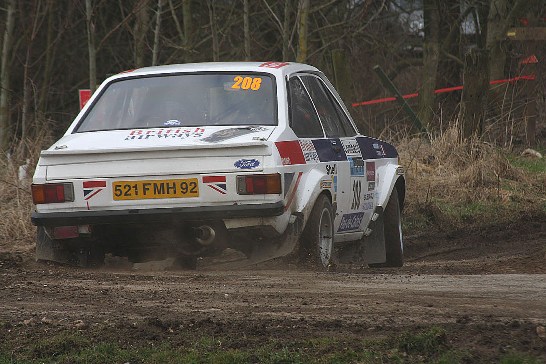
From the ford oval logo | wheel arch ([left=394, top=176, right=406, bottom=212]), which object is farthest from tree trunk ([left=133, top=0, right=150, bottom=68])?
the ford oval logo

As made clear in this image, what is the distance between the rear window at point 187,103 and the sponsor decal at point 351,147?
36.0 inches

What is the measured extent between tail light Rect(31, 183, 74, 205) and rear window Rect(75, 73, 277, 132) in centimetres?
78

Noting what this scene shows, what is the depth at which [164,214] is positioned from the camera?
7.59 meters

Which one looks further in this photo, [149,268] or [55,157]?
[149,268]

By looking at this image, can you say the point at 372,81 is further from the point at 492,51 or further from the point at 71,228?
the point at 71,228

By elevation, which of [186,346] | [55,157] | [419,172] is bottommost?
[419,172]

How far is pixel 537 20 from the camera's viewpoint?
74.4ft

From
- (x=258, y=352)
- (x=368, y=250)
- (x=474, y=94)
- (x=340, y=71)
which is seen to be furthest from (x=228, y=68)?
(x=474, y=94)

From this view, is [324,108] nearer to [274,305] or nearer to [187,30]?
[274,305]

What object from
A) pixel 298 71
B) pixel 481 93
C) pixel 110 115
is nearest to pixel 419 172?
pixel 481 93

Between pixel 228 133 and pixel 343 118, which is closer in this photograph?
pixel 228 133

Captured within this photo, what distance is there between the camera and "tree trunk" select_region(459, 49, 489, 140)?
617 inches

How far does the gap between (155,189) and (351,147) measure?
217 cm

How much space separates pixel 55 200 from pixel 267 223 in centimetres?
142
